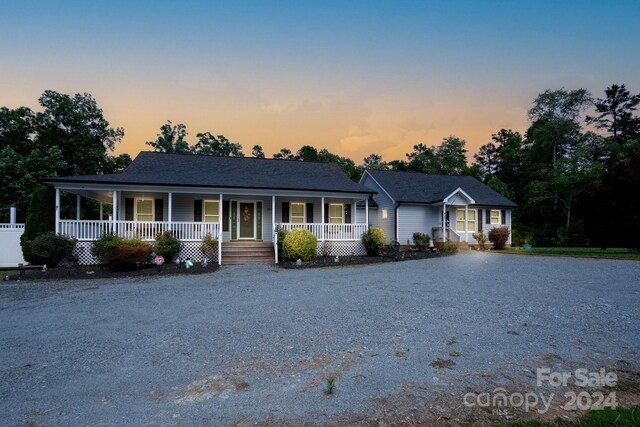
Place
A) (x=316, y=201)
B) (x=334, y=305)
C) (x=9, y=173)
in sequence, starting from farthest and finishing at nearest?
1. (x=9, y=173)
2. (x=316, y=201)
3. (x=334, y=305)

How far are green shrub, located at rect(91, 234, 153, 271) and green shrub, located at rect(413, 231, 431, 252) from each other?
15443 mm

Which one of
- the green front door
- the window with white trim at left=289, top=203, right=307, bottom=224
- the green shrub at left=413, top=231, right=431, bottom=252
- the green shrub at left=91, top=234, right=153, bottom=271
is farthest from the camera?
the green shrub at left=413, top=231, right=431, bottom=252

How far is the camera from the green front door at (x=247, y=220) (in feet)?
57.4

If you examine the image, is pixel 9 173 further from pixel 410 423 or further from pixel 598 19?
pixel 598 19

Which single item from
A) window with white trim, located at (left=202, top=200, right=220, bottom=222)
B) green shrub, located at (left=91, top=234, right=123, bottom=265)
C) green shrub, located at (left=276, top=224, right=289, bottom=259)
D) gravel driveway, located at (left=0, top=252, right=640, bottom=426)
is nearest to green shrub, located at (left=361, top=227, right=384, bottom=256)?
green shrub, located at (left=276, top=224, right=289, bottom=259)

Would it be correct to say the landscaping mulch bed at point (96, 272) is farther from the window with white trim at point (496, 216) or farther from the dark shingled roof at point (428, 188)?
the window with white trim at point (496, 216)

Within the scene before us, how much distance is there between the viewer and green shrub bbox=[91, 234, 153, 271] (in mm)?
12000

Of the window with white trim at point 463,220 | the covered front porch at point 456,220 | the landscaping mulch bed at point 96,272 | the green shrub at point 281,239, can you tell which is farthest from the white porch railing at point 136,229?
the window with white trim at point 463,220

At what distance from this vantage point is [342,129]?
25125 millimetres

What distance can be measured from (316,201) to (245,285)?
33.0 ft

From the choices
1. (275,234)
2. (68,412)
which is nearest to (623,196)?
(275,234)

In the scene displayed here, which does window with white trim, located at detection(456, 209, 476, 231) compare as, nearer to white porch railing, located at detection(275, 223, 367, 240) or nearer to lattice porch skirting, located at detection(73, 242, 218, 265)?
white porch railing, located at detection(275, 223, 367, 240)

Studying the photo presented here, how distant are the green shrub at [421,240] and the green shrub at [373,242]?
4928mm

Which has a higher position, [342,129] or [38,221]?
[342,129]
